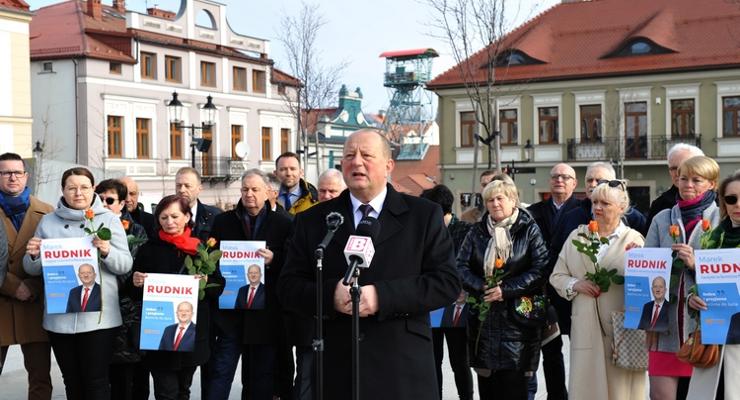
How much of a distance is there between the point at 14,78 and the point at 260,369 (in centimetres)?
3215

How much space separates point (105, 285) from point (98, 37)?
38.1m

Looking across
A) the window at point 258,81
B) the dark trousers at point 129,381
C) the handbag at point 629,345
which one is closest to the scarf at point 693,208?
the handbag at point 629,345

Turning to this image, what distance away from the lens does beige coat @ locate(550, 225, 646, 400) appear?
6.34 m

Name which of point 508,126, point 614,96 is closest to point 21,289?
point 614,96

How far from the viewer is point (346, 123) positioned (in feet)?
271

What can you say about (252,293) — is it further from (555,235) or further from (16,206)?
(555,235)

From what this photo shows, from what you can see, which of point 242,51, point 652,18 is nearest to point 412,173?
point 242,51

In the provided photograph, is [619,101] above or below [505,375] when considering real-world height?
above

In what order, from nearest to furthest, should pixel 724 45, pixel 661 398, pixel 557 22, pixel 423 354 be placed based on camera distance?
pixel 423 354 < pixel 661 398 < pixel 724 45 < pixel 557 22

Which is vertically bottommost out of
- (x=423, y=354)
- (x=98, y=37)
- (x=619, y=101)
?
(x=423, y=354)

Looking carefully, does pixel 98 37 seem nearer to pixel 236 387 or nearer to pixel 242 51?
pixel 242 51

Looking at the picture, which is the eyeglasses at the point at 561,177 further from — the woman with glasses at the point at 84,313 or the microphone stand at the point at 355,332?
the microphone stand at the point at 355,332

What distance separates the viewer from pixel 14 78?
1398 inches

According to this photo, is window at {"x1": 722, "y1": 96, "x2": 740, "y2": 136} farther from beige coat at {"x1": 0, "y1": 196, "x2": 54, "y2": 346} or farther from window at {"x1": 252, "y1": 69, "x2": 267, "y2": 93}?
beige coat at {"x1": 0, "y1": 196, "x2": 54, "y2": 346}
